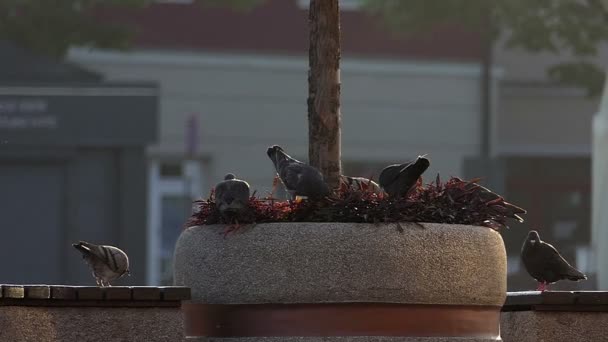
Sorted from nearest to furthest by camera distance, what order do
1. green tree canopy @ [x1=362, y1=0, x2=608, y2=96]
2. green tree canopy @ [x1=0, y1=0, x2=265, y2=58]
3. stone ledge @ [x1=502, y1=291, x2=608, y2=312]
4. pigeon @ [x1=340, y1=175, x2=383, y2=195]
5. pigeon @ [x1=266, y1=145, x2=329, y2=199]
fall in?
pigeon @ [x1=266, y1=145, x2=329, y2=199] → stone ledge @ [x1=502, y1=291, x2=608, y2=312] → pigeon @ [x1=340, y1=175, x2=383, y2=195] → green tree canopy @ [x1=0, y1=0, x2=265, y2=58] → green tree canopy @ [x1=362, y1=0, x2=608, y2=96]

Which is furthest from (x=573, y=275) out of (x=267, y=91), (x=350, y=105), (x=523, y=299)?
(x=350, y=105)

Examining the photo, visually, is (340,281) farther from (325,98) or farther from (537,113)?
(537,113)

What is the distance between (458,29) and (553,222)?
4296 millimetres

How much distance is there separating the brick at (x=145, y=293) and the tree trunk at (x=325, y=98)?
1.38 meters

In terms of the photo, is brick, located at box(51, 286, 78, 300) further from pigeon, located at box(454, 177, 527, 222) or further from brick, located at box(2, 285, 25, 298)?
pigeon, located at box(454, 177, 527, 222)

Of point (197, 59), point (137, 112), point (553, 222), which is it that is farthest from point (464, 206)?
point (553, 222)

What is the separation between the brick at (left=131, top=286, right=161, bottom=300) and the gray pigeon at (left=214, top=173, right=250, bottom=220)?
502 millimetres

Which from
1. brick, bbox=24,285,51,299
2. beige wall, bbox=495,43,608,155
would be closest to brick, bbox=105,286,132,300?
brick, bbox=24,285,51,299

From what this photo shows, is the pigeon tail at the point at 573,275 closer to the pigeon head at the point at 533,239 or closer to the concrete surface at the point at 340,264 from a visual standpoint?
the pigeon head at the point at 533,239

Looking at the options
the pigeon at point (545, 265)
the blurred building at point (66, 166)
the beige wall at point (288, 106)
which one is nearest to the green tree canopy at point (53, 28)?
the blurred building at point (66, 166)

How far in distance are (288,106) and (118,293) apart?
1046 inches

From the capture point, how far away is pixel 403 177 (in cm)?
848

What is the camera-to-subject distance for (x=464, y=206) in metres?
8.39

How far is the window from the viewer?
3192cm
